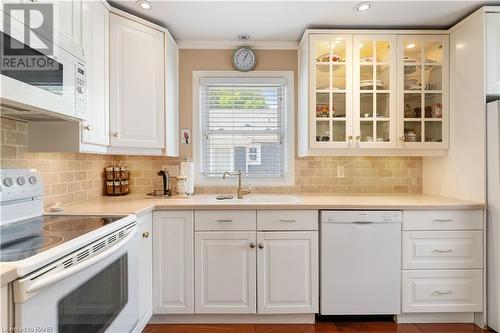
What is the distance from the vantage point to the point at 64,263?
1.06 meters

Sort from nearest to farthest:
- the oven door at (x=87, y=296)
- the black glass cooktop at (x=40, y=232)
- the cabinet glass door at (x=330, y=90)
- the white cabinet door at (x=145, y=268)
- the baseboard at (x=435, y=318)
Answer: the oven door at (x=87, y=296), the black glass cooktop at (x=40, y=232), the white cabinet door at (x=145, y=268), the baseboard at (x=435, y=318), the cabinet glass door at (x=330, y=90)

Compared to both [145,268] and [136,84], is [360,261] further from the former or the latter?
[136,84]

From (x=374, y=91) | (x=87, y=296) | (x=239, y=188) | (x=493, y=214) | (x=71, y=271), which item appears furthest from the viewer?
(x=239, y=188)

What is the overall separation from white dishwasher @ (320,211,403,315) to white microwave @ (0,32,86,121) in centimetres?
171

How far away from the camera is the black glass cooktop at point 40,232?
1.04 metres

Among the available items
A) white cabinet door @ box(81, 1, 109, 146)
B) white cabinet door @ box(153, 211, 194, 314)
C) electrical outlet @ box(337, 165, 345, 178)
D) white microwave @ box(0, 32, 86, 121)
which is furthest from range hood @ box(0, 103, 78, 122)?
electrical outlet @ box(337, 165, 345, 178)

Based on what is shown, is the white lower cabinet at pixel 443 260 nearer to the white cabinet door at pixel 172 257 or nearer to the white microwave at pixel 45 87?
the white cabinet door at pixel 172 257

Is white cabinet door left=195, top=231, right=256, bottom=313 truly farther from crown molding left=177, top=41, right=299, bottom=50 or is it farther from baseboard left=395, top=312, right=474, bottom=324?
crown molding left=177, top=41, right=299, bottom=50

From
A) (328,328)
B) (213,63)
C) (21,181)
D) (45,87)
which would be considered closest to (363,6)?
(213,63)

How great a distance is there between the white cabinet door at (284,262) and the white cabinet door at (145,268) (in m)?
0.77

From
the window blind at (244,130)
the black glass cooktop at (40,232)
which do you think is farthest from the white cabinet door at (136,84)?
the black glass cooktop at (40,232)

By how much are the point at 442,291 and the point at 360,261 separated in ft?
2.11

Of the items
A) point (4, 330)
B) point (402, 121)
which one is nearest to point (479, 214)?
point (402, 121)

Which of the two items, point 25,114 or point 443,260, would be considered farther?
point 443,260
